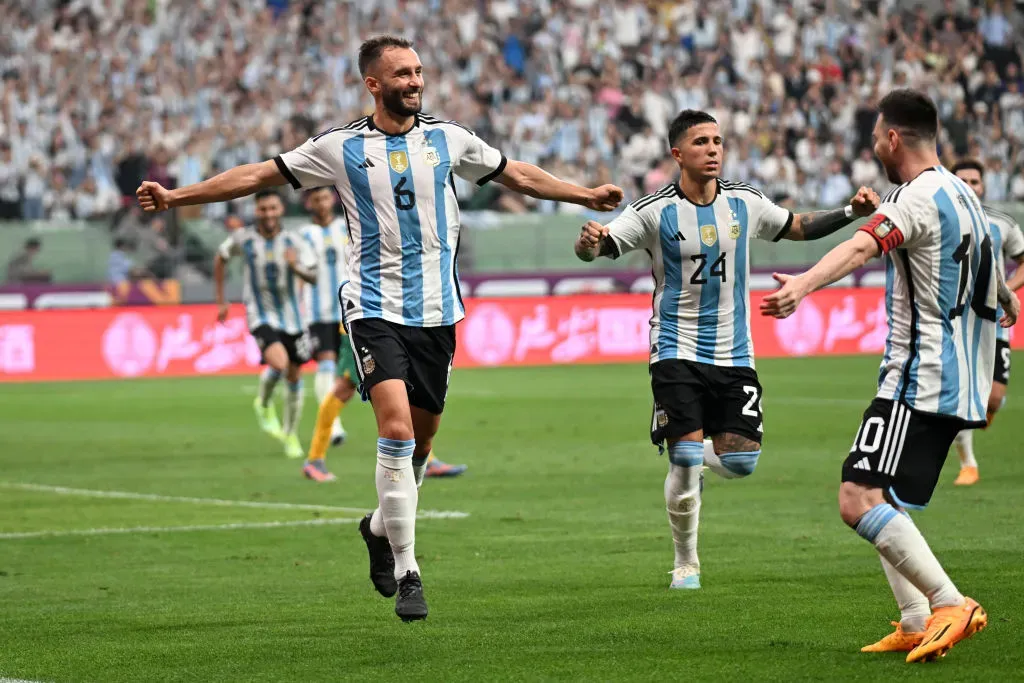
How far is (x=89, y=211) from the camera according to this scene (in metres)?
25.6

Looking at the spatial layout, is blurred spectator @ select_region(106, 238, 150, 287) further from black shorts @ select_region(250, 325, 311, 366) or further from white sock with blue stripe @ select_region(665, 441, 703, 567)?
white sock with blue stripe @ select_region(665, 441, 703, 567)

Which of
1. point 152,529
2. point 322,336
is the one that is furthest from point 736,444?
point 322,336

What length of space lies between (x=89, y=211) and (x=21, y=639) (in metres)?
19.5

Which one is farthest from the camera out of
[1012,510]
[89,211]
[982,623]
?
[89,211]

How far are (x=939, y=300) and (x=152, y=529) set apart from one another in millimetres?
6167

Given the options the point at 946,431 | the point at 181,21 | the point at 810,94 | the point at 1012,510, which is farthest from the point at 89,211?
the point at 946,431

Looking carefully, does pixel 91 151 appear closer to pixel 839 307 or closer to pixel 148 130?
pixel 148 130

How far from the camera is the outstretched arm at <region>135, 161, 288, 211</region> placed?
6.98 metres

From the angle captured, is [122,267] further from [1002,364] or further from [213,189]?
[213,189]

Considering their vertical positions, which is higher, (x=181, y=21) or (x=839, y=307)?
(x=181, y=21)

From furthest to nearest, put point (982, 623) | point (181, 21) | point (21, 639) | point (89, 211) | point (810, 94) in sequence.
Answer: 1. point (810, 94)
2. point (181, 21)
3. point (89, 211)
4. point (21, 639)
5. point (982, 623)

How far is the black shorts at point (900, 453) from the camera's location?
596 cm

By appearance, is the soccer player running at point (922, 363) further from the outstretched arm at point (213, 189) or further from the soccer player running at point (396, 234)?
the outstretched arm at point (213, 189)

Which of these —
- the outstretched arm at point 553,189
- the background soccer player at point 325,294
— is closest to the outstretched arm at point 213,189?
the outstretched arm at point 553,189
